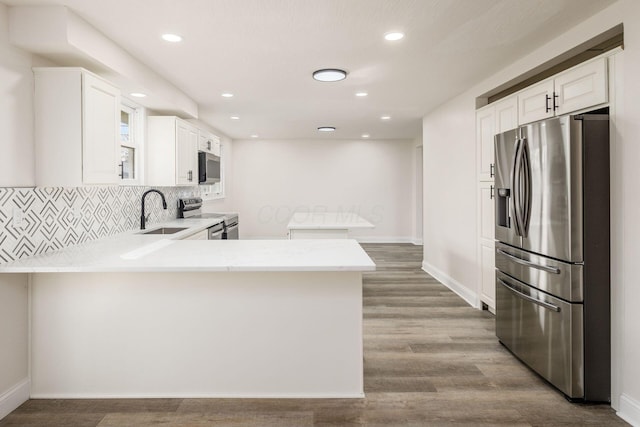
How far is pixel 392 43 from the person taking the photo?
2889 mm

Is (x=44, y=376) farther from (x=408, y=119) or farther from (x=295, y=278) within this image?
(x=408, y=119)

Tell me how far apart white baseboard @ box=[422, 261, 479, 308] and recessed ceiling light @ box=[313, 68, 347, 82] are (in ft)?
8.68

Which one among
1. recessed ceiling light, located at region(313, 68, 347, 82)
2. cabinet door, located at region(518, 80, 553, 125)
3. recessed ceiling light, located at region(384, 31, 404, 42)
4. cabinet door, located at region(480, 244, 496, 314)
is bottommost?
cabinet door, located at region(480, 244, 496, 314)

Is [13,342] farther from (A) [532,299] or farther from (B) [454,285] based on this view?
(B) [454,285]

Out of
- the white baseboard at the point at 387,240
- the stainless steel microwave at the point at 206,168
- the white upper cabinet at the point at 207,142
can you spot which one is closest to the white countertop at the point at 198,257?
the stainless steel microwave at the point at 206,168

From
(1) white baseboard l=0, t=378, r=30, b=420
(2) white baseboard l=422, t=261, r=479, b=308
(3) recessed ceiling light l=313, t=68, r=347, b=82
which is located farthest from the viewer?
(2) white baseboard l=422, t=261, r=479, b=308

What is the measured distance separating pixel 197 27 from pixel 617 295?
3.03 metres

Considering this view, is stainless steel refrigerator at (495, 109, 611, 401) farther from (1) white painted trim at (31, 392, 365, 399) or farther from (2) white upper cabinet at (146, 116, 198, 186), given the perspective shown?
(2) white upper cabinet at (146, 116, 198, 186)

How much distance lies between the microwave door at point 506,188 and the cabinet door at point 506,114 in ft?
1.26

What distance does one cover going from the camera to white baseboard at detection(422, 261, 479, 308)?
4.24m

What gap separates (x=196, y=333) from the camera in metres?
2.37

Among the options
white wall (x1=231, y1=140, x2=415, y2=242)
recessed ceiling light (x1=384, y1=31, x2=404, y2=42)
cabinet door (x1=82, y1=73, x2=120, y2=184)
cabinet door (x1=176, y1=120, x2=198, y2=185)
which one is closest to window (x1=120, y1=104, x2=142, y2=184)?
cabinet door (x1=176, y1=120, x2=198, y2=185)

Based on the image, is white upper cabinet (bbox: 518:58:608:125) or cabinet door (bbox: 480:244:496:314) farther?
cabinet door (bbox: 480:244:496:314)

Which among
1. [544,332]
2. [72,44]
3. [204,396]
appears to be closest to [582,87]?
[544,332]
